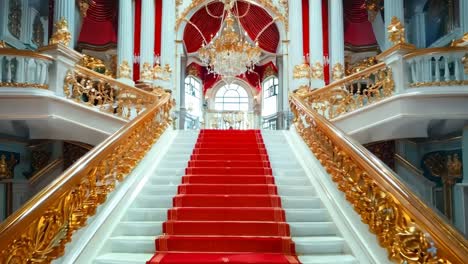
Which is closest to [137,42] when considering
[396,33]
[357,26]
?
[357,26]

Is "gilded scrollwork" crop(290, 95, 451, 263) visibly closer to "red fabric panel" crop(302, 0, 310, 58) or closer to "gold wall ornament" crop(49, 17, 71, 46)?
"gold wall ornament" crop(49, 17, 71, 46)

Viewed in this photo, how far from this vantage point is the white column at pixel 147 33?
12.5 m

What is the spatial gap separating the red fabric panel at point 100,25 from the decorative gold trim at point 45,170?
5.98 meters

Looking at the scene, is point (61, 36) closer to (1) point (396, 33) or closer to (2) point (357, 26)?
(1) point (396, 33)

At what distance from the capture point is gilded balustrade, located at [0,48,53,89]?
6262mm

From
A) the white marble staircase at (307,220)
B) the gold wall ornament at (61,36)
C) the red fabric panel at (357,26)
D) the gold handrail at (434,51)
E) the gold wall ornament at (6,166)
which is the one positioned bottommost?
the white marble staircase at (307,220)

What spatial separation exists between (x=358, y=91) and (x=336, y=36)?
4.99 m

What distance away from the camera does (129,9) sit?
12.2m

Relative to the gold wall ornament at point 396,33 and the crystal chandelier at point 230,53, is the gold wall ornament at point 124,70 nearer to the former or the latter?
the crystal chandelier at point 230,53

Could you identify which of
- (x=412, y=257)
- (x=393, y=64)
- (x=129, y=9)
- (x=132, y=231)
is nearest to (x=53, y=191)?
(x=132, y=231)

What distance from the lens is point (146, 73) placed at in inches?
474

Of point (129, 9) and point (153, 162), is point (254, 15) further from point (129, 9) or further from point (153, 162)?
point (153, 162)

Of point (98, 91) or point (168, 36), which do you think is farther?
point (168, 36)

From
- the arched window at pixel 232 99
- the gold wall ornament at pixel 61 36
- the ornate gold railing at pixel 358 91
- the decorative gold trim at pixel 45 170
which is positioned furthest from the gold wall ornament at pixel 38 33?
the arched window at pixel 232 99
